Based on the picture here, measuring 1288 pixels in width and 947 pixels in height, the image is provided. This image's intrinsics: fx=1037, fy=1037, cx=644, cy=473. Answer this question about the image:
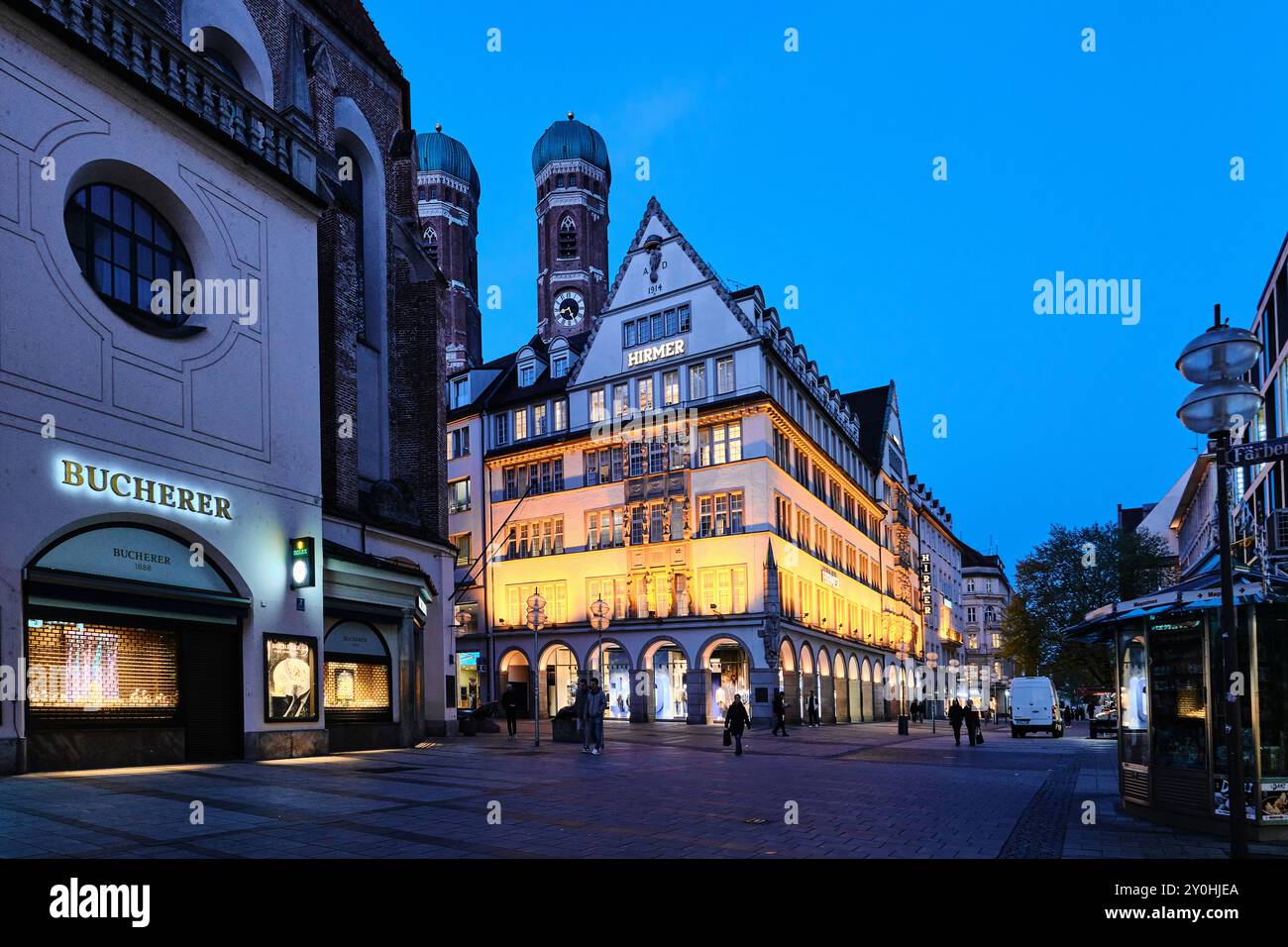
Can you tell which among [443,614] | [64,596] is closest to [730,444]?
[443,614]

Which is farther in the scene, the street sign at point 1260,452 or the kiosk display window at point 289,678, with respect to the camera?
the kiosk display window at point 289,678

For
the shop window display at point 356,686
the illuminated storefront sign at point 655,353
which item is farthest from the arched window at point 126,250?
the illuminated storefront sign at point 655,353

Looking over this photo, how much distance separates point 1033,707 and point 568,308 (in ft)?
213

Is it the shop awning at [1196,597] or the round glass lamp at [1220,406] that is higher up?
the round glass lamp at [1220,406]

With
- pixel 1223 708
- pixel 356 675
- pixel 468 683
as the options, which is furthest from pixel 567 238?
pixel 1223 708

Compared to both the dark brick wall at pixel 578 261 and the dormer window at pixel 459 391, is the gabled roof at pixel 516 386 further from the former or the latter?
the dark brick wall at pixel 578 261

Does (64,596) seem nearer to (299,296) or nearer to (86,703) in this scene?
(86,703)

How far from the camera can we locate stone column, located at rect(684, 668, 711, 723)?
48.4 m

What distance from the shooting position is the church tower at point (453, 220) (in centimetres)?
10000

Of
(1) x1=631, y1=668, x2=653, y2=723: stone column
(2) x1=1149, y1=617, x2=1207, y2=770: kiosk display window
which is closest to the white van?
(1) x1=631, y1=668, x2=653, y2=723: stone column

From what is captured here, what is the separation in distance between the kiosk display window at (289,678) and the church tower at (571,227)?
7715 cm

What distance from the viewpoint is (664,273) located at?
52562 mm

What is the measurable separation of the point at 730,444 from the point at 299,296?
28.7 metres

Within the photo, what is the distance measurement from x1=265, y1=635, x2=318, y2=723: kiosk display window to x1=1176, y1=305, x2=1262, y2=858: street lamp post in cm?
1749
